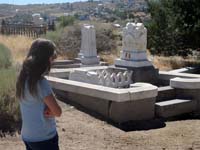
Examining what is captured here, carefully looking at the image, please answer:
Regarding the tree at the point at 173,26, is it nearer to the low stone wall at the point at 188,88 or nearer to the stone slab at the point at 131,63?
the stone slab at the point at 131,63

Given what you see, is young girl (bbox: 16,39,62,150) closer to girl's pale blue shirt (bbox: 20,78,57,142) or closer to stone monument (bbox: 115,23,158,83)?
girl's pale blue shirt (bbox: 20,78,57,142)

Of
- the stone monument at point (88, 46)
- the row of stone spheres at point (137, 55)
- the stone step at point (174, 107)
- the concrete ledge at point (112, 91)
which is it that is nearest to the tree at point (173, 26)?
the stone monument at point (88, 46)

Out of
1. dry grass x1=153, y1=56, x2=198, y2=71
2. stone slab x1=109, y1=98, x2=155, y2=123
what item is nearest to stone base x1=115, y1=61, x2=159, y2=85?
stone slab x1=109, y1=98, x2=155, y2=123

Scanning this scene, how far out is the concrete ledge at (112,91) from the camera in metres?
8.80

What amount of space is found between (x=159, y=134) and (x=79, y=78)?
3125 mm

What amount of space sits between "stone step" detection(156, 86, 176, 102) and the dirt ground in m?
1.21

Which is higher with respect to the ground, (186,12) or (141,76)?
(186,12)

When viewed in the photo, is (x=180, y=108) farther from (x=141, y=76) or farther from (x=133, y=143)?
(x=133, y=143)

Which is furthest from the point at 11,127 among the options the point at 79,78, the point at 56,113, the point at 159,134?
the point at 56,113

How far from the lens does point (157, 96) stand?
10211 millimetres

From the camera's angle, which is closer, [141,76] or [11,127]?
[11,127]

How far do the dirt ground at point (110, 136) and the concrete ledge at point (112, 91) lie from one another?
0.47 meters

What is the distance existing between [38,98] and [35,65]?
27cm

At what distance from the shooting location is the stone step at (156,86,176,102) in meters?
10.2
